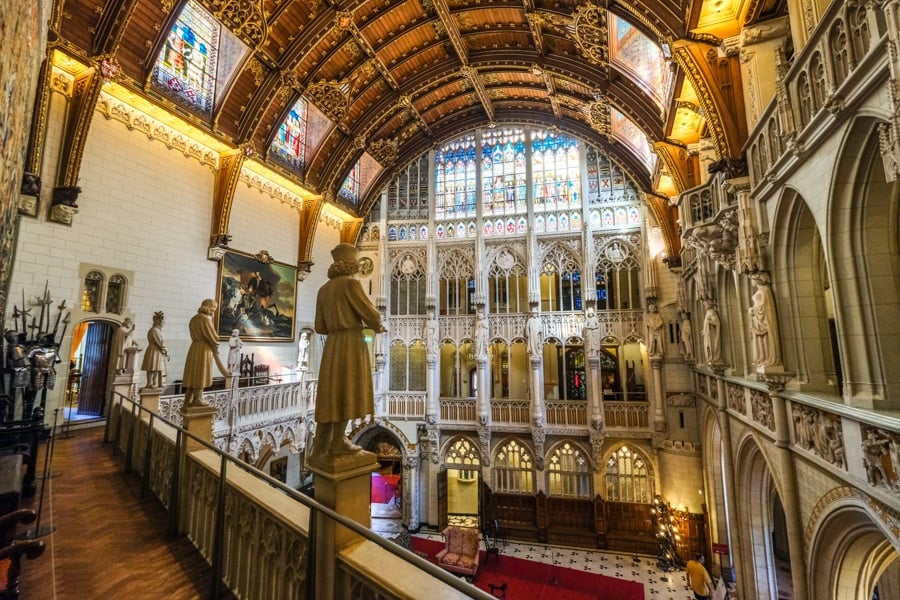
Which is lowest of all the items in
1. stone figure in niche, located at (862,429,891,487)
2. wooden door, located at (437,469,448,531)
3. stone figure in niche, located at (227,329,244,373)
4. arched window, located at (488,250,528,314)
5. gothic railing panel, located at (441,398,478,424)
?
wooden door, located at (437,469,448,531)

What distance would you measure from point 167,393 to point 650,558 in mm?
15208

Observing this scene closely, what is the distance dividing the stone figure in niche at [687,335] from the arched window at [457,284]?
7644 mm

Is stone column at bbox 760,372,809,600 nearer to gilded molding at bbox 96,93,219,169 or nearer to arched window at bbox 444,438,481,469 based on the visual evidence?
arched window at bbox 444,438,481,469

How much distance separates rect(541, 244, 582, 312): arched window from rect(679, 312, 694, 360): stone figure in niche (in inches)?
148

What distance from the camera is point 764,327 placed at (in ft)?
19.0

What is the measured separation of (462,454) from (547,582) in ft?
17.4

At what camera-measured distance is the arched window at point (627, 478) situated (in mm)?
13727

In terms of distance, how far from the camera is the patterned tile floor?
10.8m

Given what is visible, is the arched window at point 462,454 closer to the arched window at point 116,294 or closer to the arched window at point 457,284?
the arched window at point 457,284

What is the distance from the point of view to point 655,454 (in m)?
13.6

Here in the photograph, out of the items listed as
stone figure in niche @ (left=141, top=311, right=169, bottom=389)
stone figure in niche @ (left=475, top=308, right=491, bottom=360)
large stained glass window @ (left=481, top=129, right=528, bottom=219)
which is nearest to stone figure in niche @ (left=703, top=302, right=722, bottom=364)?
stone figure in niche @ (left=475, top=308, right=491, bottom=360)

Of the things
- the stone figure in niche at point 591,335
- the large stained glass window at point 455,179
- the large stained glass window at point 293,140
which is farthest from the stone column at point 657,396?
the large stained glass window at point 293,140

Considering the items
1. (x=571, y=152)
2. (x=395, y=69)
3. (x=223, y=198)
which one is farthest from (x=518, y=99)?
(x=223, y=198)

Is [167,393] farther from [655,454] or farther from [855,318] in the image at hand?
[655,454]
